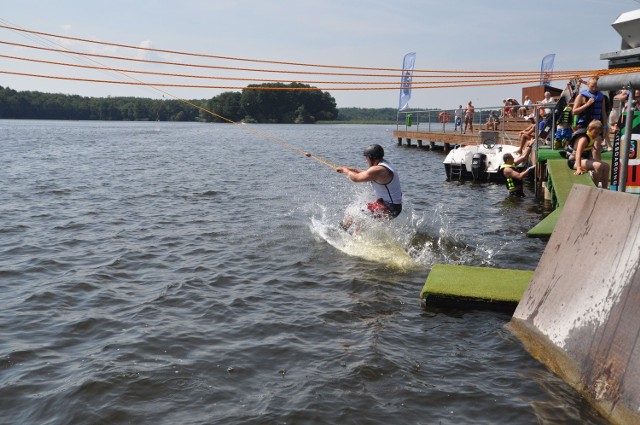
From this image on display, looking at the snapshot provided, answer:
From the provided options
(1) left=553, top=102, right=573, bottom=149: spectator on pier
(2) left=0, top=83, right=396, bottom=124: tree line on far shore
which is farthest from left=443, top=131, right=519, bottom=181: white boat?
(2) left=0, top=83, right=396, bottom=124: tree line on far shore

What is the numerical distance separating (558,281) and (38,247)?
30.8ft

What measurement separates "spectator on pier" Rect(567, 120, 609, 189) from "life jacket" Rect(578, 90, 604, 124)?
1.11 ft

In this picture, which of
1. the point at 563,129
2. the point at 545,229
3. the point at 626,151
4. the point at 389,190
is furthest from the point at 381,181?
the point at 563,129

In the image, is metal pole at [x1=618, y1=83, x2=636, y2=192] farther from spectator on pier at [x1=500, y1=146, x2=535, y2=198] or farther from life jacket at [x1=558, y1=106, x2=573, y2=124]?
spectator on pier at [x1=500, y1=146, x2=535, y2=198]

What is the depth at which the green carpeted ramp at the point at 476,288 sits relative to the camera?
7215 mm

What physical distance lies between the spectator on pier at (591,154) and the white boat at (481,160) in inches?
333

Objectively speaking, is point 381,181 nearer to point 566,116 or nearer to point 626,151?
point 626,151

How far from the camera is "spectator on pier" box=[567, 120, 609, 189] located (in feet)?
36.9

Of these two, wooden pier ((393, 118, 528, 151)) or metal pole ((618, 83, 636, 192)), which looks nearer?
metal pole ((618, 83, 636, 192))

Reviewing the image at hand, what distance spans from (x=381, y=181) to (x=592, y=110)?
5111mm

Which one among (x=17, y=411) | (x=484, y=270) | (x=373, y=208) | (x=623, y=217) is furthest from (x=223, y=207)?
(x=623, y=217)

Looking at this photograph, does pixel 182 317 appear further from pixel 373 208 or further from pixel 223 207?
pixel 223 207

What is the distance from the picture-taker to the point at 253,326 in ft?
23.5

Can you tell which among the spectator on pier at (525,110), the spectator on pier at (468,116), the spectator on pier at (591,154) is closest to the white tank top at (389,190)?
the spectator on pier at (591,154)
